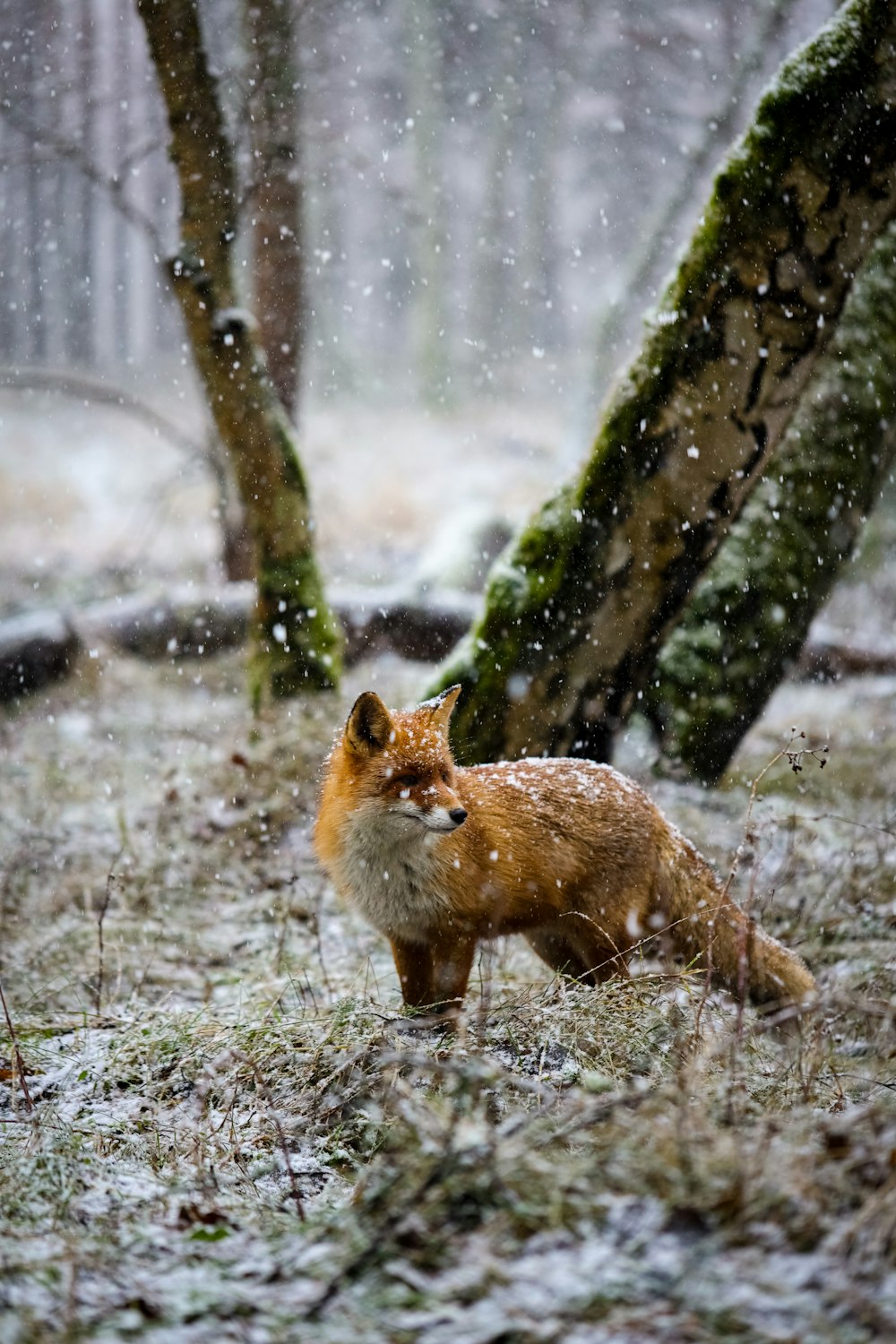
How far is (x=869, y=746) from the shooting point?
7.95 metres

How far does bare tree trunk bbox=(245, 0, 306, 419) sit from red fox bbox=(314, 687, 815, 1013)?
226 inches

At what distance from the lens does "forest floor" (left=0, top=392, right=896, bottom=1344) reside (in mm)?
2127

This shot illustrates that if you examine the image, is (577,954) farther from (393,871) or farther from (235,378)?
(235,378)

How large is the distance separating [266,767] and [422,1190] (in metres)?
5.03

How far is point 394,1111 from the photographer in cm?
320

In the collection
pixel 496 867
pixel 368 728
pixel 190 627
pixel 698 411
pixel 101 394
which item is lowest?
pixel 496 867

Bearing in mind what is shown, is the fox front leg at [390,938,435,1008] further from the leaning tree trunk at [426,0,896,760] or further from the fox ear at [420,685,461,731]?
the leaning tree trunk at [426,0,896,760]

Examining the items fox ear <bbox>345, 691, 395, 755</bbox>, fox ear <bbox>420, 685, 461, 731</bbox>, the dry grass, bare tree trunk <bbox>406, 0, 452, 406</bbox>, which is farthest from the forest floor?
bare tree trunk <bbox>406, 0, 452, 406</bbox>

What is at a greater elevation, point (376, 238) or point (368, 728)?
point (376, 238)

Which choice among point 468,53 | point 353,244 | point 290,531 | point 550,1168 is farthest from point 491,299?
point 550,1168

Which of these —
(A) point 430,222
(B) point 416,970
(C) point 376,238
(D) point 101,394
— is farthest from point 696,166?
(C) point 376,238

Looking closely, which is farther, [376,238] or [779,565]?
[376,238]

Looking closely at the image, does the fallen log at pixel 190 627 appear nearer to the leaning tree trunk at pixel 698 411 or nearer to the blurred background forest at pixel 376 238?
the blurred background forest at pixel 376 238

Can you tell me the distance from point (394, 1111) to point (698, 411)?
373 centimetres
